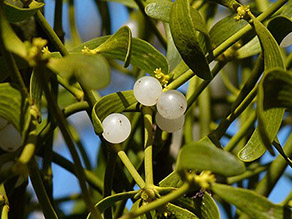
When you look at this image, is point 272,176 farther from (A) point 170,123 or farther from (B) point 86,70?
(B) point 86,70

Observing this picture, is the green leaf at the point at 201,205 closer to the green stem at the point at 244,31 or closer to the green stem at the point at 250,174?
the green stem at the point at 244,31

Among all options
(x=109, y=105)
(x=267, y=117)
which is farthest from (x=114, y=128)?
(x=267, y=117)

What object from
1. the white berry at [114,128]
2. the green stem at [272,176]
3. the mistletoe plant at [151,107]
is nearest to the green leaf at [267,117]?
the mistletoe plant at [151,107]

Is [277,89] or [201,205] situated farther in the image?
[201,205]

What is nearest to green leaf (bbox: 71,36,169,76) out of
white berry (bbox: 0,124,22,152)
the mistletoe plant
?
the mistletoe plant

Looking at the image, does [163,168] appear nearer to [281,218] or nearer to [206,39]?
[206,39]
